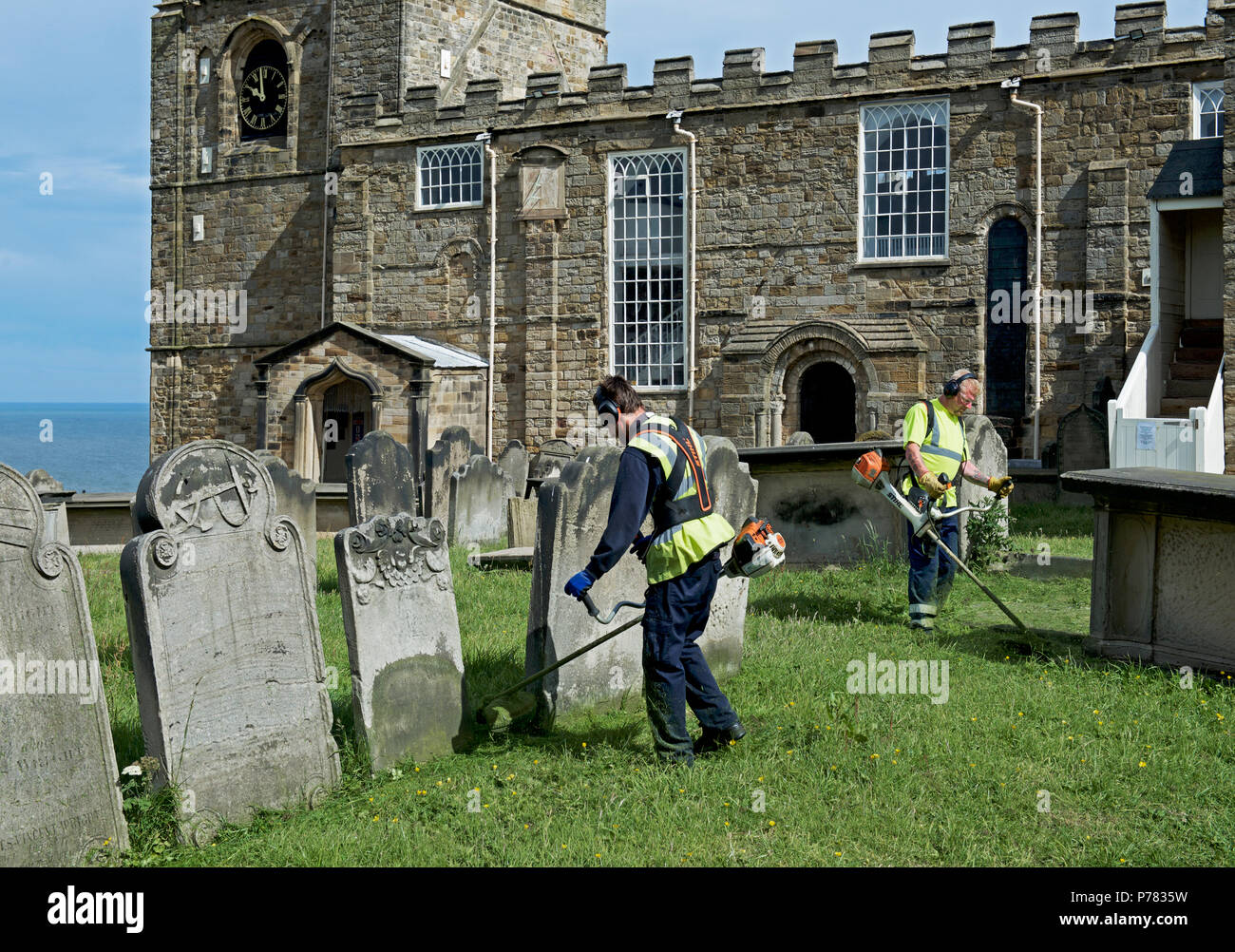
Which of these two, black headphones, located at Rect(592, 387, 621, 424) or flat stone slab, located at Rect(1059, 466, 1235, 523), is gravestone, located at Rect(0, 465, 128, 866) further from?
flat stone slab, located at Rect(1059, 466, 1235, 523)

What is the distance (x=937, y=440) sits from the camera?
33.0 ft

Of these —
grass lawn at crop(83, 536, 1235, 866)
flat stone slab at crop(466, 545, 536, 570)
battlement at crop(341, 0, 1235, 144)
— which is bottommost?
grass lawn at crop(83, 536, 1235, 866)

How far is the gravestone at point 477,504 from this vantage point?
16656mm

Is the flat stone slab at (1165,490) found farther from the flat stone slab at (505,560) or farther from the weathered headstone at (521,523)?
the weathered headstone at (521,523)

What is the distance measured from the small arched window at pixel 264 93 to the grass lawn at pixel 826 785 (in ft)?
80.5

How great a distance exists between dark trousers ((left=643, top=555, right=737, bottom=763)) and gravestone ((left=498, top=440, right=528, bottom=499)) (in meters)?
13.1

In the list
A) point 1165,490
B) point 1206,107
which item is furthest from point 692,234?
point 1165,490

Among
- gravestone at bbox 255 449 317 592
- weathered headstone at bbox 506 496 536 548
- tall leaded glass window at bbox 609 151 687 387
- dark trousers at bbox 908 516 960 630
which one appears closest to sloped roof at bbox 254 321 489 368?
tall leaded glass window at bbox 609 151 687 387

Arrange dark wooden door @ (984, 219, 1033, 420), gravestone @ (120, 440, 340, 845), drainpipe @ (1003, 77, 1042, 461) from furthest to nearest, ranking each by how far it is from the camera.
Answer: dark wooden door @ (984, 219, 1033, 420) < drainpipe @ (1003, 77, 1042, 461) < gravestone @ (120, 440, 340, 845)

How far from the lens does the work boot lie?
21.8 feet

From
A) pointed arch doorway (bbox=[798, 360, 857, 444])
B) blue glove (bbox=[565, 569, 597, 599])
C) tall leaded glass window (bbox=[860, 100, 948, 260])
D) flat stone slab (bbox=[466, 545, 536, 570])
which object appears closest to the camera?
blue glove (bbox=[565, 569, 597, 599])

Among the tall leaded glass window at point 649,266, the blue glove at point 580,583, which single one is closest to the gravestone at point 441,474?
the tall leaded glass window at point 649,266

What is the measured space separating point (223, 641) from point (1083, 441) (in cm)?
1732

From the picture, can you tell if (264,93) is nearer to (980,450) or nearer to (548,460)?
(548,460)
